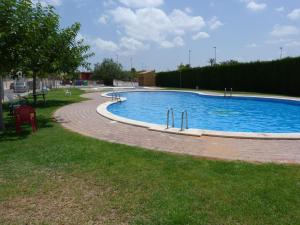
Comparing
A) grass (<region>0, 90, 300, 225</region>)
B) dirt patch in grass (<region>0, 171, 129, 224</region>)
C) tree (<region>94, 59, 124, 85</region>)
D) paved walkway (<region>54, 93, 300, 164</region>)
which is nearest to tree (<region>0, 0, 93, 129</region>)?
paved walkway (<region>54, 93, 300, 164</region>)

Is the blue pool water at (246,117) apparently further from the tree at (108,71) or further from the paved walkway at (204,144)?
the tree at (108,71)

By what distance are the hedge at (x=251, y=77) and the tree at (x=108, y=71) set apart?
23.7 m

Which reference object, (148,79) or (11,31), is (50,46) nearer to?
(11,31)

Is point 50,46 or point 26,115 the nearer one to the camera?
point 26,115

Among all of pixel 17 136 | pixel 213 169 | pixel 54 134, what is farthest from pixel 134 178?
pixel 17 136

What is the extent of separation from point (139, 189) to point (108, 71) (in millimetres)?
61691

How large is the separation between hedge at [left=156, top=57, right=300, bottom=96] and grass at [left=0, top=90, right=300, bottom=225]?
924 inches

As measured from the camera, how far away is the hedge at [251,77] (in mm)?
26484

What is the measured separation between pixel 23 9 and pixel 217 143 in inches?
268

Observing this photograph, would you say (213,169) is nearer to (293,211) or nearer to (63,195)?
(293,211)

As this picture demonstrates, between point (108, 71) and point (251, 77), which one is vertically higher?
point (108, 71)

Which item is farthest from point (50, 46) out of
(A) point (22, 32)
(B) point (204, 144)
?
(B) point (204, 144)

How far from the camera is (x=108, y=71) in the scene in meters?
64.9

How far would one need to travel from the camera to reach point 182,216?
3.75 metres
